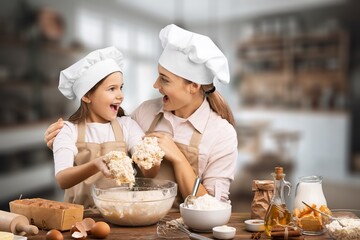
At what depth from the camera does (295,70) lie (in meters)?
5.93

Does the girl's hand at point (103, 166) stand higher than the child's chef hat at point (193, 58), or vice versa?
the child's chef hat at point (193, 58)

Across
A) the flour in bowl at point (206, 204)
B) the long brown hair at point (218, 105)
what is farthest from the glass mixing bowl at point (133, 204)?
the long brown hair at point (218, 105)

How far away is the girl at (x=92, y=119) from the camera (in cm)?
240

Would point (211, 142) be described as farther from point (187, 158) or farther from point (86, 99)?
point (86, 99)

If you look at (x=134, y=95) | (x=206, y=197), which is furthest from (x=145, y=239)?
(x=134, y=95)

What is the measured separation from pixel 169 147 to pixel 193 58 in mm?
383

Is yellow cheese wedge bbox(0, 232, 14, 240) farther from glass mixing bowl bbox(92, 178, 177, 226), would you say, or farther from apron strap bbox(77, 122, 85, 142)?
apron strap bbox(77, 122, 85, 142)

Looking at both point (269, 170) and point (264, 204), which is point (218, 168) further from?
point (269, 170)

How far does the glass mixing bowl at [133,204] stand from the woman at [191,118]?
0.25 metres

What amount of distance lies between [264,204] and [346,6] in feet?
14.0

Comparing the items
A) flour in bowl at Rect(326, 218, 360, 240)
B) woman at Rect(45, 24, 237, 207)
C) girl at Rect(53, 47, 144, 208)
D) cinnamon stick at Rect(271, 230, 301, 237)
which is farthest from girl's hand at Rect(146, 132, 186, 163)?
flour in bowl at Rect(326, 218, 360, 240)

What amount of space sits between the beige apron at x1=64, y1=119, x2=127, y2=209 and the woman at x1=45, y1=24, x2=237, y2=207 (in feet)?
0.40

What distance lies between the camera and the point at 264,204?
2199mm

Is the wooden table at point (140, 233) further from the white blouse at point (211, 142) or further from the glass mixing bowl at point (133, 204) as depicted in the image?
the white blouse at point (211, 142)
